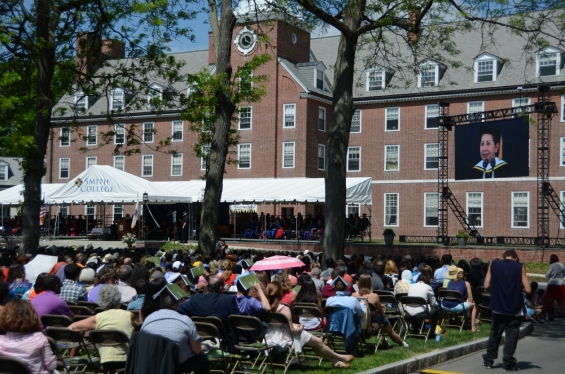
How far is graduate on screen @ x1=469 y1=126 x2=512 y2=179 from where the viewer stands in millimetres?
36750

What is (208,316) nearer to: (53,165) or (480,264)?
(480,264)

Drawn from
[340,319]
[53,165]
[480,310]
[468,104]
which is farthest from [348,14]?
[53,165]

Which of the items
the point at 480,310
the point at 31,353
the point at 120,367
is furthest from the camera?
the point at 480,310

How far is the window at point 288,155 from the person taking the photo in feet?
159

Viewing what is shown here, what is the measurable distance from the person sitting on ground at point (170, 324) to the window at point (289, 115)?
138 ft

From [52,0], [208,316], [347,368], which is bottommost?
[347,368]

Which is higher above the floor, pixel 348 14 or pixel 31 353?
pixel 348 14

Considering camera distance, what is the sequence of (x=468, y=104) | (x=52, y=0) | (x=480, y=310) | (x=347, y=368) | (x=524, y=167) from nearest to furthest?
(x=347, y=368), (x=480, y=310), (x=52, y=0), (x=524, y=167), (x=468, y=104)

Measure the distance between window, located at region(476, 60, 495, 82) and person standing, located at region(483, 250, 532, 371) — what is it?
38.2m

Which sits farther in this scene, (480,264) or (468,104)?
(468,104)

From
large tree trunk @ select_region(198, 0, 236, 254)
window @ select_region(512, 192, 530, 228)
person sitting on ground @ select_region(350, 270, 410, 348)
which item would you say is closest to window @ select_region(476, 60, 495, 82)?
window @ select_region(512, 192, 530, 228)

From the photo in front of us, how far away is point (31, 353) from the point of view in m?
6.34

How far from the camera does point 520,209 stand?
4419 cm

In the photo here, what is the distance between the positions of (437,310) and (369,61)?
9.52 m
